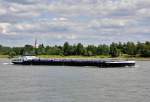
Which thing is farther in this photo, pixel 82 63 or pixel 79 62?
pixel 79 62

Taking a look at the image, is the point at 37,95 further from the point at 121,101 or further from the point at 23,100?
the point at 121,101

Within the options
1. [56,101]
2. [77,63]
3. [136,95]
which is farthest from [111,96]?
[77,63]

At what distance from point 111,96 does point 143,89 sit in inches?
418

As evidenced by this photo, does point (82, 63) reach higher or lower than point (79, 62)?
lower

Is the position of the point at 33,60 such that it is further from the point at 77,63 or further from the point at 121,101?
the point at 121,101

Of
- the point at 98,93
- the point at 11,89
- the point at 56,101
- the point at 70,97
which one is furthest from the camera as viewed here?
the point at 11,89

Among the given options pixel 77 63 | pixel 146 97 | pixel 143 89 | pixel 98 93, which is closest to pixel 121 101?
pixel 146 97

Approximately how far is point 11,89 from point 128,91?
53.4 feet

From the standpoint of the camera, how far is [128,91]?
237ft

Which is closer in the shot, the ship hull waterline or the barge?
the ship hull waterline

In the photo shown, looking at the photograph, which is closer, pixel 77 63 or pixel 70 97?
pixel 70 97

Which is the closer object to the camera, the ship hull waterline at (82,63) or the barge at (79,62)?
the ship hull waterline at (82,63)

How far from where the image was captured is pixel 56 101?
198ft

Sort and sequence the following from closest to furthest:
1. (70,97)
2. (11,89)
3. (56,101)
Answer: (56,101)
(70,97)
(11,89)
